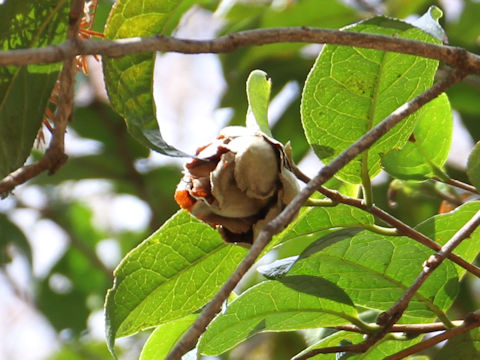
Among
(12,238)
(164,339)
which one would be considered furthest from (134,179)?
(164,339)

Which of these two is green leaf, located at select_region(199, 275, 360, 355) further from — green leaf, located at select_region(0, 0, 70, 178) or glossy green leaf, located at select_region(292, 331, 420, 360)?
green leaf, located at select_region(0, 0, 70, 178)

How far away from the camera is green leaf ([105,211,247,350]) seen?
2.82 feet

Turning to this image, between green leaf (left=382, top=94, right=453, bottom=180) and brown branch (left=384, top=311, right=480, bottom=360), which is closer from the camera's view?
brown branch (left=384, top=311, right=480, bottom=360)

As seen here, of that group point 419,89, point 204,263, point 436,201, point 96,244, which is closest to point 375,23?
point 419,89

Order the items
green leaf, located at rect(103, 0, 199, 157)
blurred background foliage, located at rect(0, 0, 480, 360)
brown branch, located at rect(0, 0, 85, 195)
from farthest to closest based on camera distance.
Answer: blurred background foliage, located at rect(0, 0, 480, 360) → green leaf, located at rect(103, 0, 199, 157) → brown branch, located at rect(0, 0, 85, 195)

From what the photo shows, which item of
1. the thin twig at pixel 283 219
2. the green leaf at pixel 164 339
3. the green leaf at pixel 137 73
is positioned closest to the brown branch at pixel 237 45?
the thin twig at pixel 283 219

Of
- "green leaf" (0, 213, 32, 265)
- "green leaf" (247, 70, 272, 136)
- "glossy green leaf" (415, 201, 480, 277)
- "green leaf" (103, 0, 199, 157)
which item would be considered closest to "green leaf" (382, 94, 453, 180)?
"glossy green leaf" (415, 201, 480, 277)

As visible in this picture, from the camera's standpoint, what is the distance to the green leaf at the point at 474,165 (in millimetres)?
802

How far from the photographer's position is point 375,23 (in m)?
0.78

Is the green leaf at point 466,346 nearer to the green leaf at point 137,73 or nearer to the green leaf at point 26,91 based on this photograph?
the green leaf at point 137,73

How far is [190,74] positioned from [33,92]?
3695 millimetres

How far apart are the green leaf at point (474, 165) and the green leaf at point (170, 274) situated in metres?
0.25

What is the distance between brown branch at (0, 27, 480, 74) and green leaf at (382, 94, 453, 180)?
222 mm

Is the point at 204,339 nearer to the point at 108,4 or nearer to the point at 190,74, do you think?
the point at 108,4
